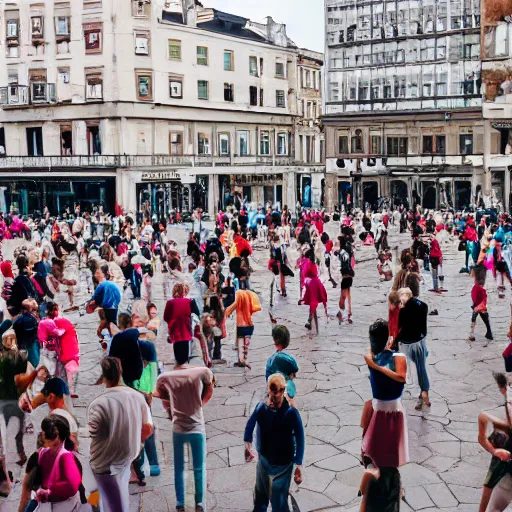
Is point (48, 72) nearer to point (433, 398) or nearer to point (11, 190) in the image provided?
point (11, 190)

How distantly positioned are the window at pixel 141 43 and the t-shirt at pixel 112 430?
39.3m

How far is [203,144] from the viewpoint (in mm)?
47344

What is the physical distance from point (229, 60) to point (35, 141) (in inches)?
527

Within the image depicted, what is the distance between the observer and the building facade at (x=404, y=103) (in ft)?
152

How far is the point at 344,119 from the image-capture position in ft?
164

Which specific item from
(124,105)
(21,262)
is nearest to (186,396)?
(21,262)

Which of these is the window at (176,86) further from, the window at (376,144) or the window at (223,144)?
the window at (376,144)

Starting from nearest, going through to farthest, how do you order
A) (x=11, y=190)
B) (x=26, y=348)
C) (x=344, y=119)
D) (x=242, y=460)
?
(x=242, y=460), (x=26, y=348), (x=11, y=190), (x=344, y=119)

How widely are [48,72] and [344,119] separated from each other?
19.0 m

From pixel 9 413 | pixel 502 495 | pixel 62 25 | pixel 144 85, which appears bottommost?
pixel 502 495

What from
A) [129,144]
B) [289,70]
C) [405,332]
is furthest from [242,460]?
[289,70]

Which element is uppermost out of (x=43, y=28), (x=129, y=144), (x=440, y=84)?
(x=43, y=28)

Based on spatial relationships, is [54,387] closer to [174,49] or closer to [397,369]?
[397,369]

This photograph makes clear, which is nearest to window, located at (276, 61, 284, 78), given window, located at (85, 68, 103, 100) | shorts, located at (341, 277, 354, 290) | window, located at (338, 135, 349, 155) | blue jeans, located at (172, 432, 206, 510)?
window, located at (338, 135, 349, 155)
